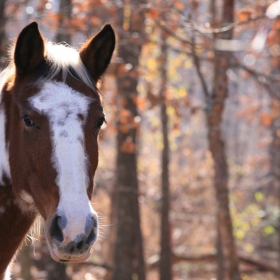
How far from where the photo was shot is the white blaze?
10.1 feet

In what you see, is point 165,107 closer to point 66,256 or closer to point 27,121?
point 27,121

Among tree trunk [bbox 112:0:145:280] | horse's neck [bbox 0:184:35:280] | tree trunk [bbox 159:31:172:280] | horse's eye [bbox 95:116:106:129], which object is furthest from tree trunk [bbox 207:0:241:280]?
tree trunk [bbox 159:31:172:280]

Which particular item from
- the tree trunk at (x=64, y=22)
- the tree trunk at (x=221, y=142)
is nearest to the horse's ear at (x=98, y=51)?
the tree trunk at (x=221, y=142)

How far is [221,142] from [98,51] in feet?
11.9

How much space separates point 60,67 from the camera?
3789 mm

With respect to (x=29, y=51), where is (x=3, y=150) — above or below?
below

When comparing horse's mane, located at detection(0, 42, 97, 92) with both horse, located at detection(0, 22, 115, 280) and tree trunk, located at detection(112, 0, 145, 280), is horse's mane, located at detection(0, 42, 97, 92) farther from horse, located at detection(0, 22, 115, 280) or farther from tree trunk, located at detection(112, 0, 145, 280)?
tree trunk, located at detection(112, 0, 145, 280)

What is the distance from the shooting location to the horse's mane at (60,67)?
3754mm

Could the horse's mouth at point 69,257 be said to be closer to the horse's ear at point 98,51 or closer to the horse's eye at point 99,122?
the horse's eye at point 99,122

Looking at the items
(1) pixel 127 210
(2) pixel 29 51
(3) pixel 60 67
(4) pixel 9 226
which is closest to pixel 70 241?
(4) pixel 9 226

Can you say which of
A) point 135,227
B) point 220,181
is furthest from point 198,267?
point 220,181

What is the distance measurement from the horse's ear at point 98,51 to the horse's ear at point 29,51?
42 cm

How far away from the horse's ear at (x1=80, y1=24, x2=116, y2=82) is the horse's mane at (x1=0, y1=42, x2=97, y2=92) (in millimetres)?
127

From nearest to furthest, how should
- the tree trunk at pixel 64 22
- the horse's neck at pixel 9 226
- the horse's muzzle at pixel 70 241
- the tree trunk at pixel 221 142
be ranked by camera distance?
the horse's muzzle at pixel 70 241 → the horse's neck at pixel 9 226 → the tree trunk at pixel 221 142 → the tree trunk at pixel 64 22
